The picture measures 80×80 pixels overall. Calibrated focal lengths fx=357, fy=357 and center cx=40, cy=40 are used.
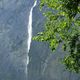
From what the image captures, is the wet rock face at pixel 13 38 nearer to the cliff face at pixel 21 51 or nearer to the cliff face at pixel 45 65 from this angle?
the cliff face at pixel 21 51

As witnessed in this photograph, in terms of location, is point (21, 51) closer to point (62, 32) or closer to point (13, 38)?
point (13, 38)

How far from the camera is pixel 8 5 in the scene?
88375 mm

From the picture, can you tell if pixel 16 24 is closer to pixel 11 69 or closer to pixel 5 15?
pixel 5 15

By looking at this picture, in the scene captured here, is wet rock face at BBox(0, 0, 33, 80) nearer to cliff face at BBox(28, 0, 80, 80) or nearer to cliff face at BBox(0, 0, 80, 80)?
cliff face at BBox(0, 0, 80, 80)

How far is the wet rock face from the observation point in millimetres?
76375

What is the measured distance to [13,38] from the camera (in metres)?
81.7

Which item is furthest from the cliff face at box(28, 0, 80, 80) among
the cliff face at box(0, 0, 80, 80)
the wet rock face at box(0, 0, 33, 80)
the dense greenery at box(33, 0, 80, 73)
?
the dense greenery at box(33, 0, 80, 73)

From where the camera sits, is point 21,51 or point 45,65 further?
point 21,51

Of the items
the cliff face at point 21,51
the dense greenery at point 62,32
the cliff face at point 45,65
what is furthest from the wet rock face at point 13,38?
the dense greenery at point 62,32

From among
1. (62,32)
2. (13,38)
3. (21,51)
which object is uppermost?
(62,32)

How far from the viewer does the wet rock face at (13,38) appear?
76.4 metres

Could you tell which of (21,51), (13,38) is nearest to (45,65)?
(21,51)

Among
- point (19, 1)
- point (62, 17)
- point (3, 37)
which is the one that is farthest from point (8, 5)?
point (62, 17)

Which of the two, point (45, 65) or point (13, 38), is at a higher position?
point (13, 38)
